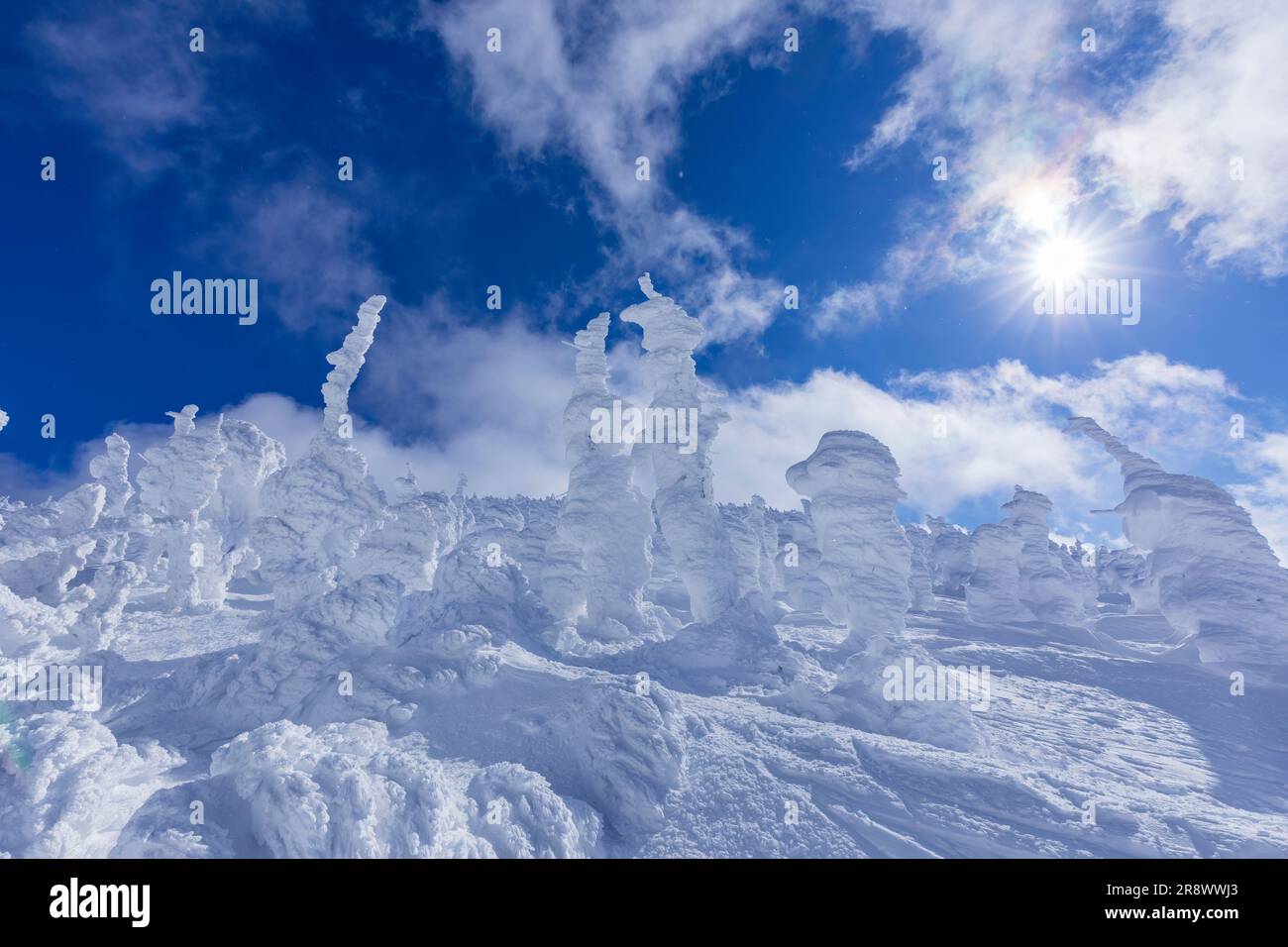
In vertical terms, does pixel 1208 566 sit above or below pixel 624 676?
above

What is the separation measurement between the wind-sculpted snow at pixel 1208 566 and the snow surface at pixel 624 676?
0.12m

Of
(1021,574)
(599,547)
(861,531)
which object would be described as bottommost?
(1021,574)

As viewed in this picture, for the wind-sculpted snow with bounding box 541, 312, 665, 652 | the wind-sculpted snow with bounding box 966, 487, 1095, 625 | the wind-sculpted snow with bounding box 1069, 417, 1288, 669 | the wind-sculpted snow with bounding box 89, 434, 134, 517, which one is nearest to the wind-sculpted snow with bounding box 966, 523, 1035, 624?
the wind-sculpted snow with bounding box 966, 487, 1095, 625

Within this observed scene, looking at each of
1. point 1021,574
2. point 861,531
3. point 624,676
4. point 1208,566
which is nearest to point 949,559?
point 1021,574

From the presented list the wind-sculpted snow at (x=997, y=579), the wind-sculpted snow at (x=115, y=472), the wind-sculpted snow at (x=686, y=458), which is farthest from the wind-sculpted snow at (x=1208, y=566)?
the wind-sculpted snow at (x=115, y=472)

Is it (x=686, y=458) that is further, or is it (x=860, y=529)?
(x=686, y=458)

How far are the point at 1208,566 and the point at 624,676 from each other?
29059 mm

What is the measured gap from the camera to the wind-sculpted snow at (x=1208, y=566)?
25656 millimetres

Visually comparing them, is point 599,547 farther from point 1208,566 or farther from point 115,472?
point 115,472

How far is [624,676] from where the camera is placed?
22359 millimetres

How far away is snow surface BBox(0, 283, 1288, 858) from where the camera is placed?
11734 millimetres
